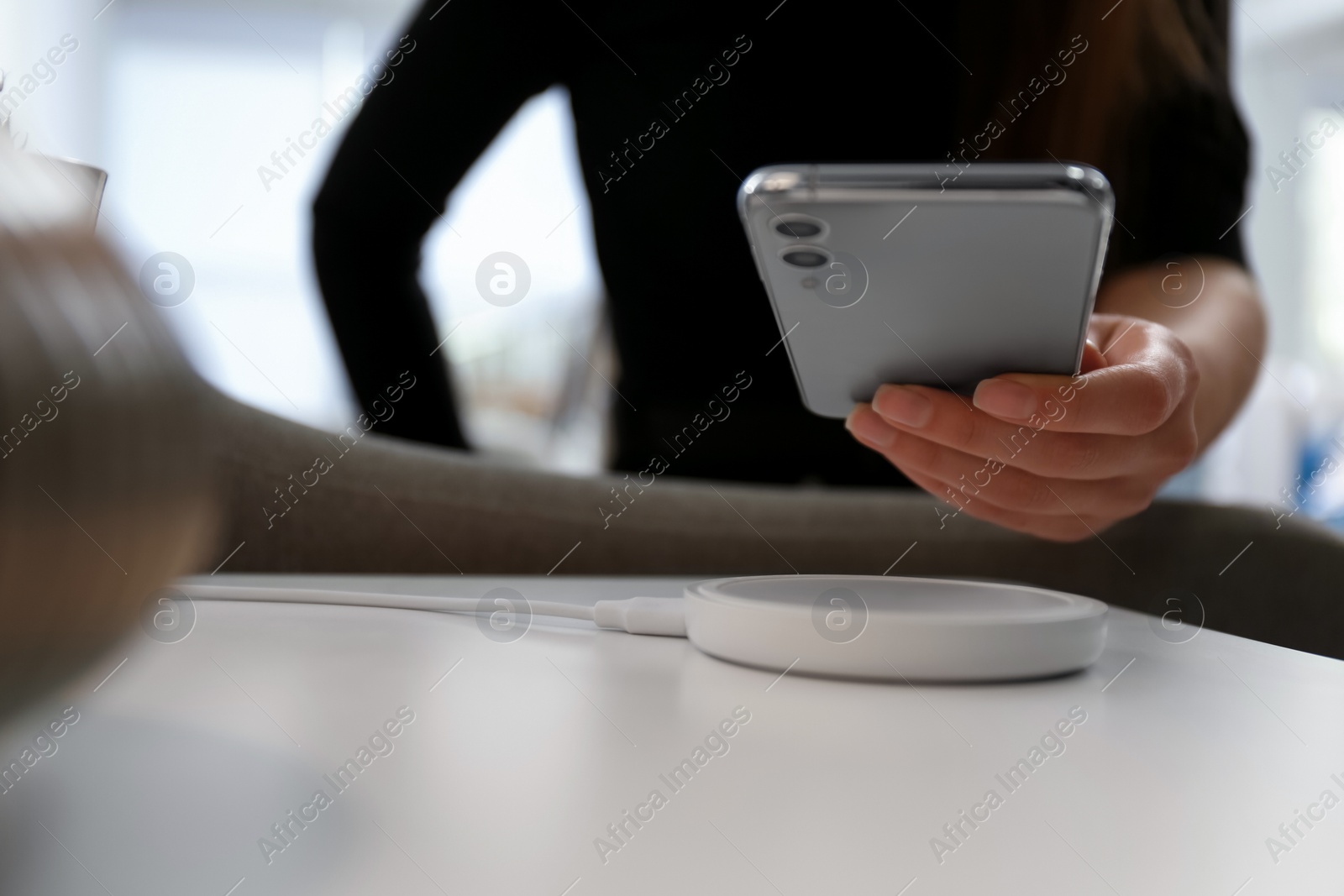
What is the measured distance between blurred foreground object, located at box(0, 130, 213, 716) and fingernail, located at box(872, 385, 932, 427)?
0.37 m

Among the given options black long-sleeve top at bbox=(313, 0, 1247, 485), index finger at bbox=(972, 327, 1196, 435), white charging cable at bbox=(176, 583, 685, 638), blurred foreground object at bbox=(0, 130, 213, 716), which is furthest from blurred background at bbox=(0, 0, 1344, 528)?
blurred foreground object at bbox=(0, 130, 213, 716)

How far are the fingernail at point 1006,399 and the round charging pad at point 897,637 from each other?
0.09 m

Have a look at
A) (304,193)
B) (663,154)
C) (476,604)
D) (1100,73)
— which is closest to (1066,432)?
(476,604)

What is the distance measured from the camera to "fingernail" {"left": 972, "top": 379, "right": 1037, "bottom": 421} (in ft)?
1.49

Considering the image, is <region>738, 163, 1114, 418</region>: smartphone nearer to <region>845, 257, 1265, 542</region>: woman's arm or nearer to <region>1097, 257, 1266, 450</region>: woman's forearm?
<region>845, 257, 1265, 542</region>: woman's arm

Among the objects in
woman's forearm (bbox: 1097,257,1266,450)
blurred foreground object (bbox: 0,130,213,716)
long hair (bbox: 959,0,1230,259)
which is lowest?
woman's forearm (bbox: 1097,257,1266,450)

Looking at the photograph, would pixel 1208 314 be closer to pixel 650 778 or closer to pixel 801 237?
pixel 801 237

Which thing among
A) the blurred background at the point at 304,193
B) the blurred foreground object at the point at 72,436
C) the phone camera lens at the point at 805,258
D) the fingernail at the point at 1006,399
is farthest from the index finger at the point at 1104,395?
the blurred background at the point at 304,193

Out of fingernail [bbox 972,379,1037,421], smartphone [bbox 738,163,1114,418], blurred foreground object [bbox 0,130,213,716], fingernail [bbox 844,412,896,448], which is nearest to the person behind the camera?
blurred foreground object [bbox 0,130,213,716]

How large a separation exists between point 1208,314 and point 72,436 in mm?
904

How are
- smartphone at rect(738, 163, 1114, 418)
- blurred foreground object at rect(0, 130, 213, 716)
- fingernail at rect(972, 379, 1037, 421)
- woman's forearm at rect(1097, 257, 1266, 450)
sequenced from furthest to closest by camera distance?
woman's forearm at rect(1097, 257, 1266, 450)
fingernail at rect(972, 379, 1037, 421)
smartphone at rect(738, 163, 1114, 418)
blurred foreground object at rect(0, 130, 213, 716)

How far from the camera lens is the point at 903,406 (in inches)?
19.4

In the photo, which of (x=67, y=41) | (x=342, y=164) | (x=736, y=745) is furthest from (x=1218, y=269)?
(x=67, y=41)

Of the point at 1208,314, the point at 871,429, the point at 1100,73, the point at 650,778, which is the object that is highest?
the point at 650,778
